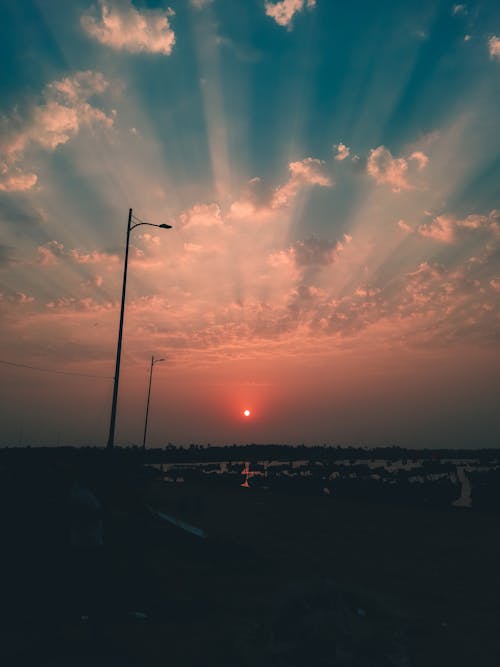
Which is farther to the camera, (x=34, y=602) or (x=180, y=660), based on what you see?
(x=34, y=602)

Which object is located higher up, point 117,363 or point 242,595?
point 117,363

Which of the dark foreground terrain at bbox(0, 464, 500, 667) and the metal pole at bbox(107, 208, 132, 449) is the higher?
the metal pole at bbox(107, 208, 132, 449)

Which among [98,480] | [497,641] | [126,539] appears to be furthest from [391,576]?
[98,480]

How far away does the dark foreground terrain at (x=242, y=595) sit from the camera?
8.58 meters

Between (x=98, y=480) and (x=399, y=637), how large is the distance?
17.9 m

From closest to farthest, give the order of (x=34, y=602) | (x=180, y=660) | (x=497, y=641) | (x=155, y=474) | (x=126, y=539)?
(x=180, y=660)
(x=497, y=641)
(x=34, y=602)
(x=126, y=539)
(x=155, y=474)

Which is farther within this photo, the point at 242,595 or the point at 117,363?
the point at 117,363

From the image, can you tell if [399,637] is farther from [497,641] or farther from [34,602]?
[34,602]

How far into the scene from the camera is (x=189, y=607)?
1127 cm

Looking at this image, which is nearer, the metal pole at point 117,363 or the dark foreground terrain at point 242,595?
the dark foreground terrain at point 242,595

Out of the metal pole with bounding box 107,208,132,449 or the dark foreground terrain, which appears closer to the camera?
the dark foreground terrain

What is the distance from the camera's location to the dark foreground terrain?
28.1ft

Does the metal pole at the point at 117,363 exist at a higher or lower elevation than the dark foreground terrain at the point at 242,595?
higher

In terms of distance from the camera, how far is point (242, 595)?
1246 cm
